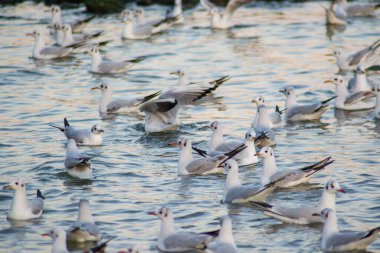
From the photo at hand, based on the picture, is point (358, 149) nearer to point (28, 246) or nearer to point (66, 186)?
point (66, 186)

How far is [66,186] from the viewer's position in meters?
14.8

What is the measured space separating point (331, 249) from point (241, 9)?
22.5 m

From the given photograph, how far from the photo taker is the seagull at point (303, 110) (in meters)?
18.7

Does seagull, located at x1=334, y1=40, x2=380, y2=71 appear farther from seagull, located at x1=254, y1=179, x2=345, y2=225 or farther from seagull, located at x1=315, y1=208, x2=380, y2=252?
seagull, located at x1=315, y1=208, x2=380, y2=252

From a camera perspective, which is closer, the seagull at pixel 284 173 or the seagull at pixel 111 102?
the seagull at pixel 284 173

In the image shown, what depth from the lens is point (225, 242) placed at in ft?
36.8

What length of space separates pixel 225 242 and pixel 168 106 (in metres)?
7.08

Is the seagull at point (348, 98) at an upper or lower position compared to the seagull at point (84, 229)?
lower

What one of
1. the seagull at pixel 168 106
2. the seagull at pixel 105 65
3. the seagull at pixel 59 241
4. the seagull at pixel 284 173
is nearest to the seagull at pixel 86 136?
the seagull at pixel 168 106

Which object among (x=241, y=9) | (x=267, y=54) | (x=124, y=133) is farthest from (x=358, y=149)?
(x=241, y=9)

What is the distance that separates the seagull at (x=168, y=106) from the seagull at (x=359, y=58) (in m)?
5.05

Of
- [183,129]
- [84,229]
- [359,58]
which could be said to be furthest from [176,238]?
[359,58]

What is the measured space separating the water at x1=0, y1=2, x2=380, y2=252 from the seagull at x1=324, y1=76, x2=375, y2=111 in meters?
0.27

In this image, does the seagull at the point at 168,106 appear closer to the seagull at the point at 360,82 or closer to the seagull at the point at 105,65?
the seagull at the point at 360,82
